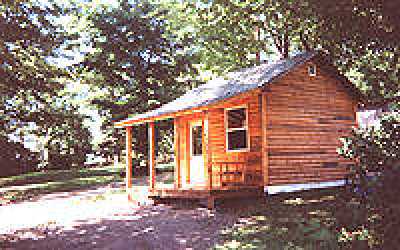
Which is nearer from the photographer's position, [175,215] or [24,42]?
[175,215]

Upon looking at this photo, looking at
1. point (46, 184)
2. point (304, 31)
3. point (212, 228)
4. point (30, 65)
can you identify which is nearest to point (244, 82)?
point (212, 228)

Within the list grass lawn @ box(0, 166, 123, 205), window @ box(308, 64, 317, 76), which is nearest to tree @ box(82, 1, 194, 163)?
grass lawn @ box(0, 166, 123, 205)

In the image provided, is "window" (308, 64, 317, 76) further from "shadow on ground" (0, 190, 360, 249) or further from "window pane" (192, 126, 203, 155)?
"window pane" (192, 126, 203, 155)

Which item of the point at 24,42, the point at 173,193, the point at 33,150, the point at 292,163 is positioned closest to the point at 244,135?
the point at 292,163

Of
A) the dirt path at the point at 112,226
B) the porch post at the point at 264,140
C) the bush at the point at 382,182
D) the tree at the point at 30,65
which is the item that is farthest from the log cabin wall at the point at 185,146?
the bush at the point at 382,182

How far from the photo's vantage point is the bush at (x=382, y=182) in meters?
5.19

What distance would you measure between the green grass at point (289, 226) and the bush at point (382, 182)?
3.01 ft

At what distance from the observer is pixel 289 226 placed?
28.1ft

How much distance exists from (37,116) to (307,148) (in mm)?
17586

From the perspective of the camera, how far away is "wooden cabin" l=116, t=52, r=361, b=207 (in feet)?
38.6

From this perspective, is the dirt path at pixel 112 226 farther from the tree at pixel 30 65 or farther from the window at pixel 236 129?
the tree at pixel 30 65

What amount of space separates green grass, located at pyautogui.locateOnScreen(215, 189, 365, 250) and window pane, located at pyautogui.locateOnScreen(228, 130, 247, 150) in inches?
95.6

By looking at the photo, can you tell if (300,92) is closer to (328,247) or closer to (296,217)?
(296,217)

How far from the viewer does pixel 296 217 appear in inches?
366
